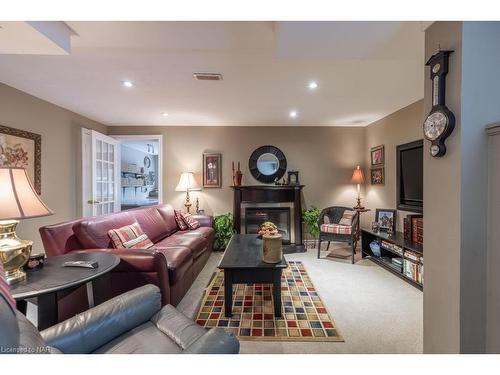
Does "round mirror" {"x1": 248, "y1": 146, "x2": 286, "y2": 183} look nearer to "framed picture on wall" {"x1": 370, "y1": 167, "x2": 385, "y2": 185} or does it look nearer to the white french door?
"framed picture on wall" {"x1": 370, "y1": 167, "x2": 385, "y2": 185}

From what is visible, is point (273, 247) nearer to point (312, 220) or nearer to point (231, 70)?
point (231, 70)

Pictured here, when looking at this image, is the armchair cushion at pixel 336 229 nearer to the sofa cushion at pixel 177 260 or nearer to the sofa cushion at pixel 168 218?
the sofa cushion at pixel 177 260

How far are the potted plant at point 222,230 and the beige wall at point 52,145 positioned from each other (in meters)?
2.26

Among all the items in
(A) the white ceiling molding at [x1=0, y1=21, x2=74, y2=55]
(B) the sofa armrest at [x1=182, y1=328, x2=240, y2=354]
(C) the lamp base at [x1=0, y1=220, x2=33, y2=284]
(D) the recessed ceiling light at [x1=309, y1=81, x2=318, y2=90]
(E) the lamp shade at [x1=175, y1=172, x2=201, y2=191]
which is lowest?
(B) the sofa armrest at [x1=182, y1=328, x2=240, y2=354]

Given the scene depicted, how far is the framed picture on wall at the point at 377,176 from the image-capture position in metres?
4.08

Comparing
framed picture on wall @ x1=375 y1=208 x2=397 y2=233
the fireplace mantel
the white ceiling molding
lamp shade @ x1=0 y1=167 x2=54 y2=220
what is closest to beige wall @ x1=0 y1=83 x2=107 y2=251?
the white ceiling molding

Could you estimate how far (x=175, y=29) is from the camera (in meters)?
1.62

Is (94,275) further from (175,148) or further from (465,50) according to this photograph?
(175,148)

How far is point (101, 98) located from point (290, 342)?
3.52m

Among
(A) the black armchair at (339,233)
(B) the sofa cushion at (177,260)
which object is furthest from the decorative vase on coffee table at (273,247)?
(A) the black armchair at (339,233)

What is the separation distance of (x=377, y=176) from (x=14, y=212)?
4.58 metres

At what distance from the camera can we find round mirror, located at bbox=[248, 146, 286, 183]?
4.70 metres

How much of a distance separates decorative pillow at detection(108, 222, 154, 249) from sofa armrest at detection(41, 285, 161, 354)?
1.22 metres
